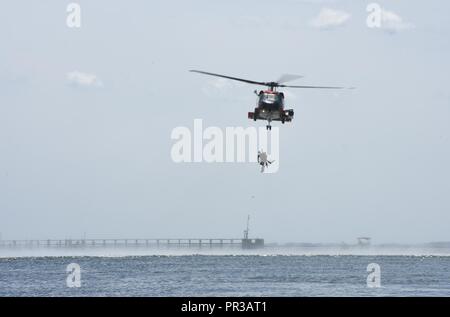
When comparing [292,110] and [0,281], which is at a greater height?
[292,110]

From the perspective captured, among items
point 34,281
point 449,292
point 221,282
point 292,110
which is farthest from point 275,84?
point 34,281

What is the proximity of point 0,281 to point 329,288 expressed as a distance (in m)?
47.0

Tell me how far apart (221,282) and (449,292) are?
33.3m

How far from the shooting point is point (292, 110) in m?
62.6

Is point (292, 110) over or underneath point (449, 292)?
over
